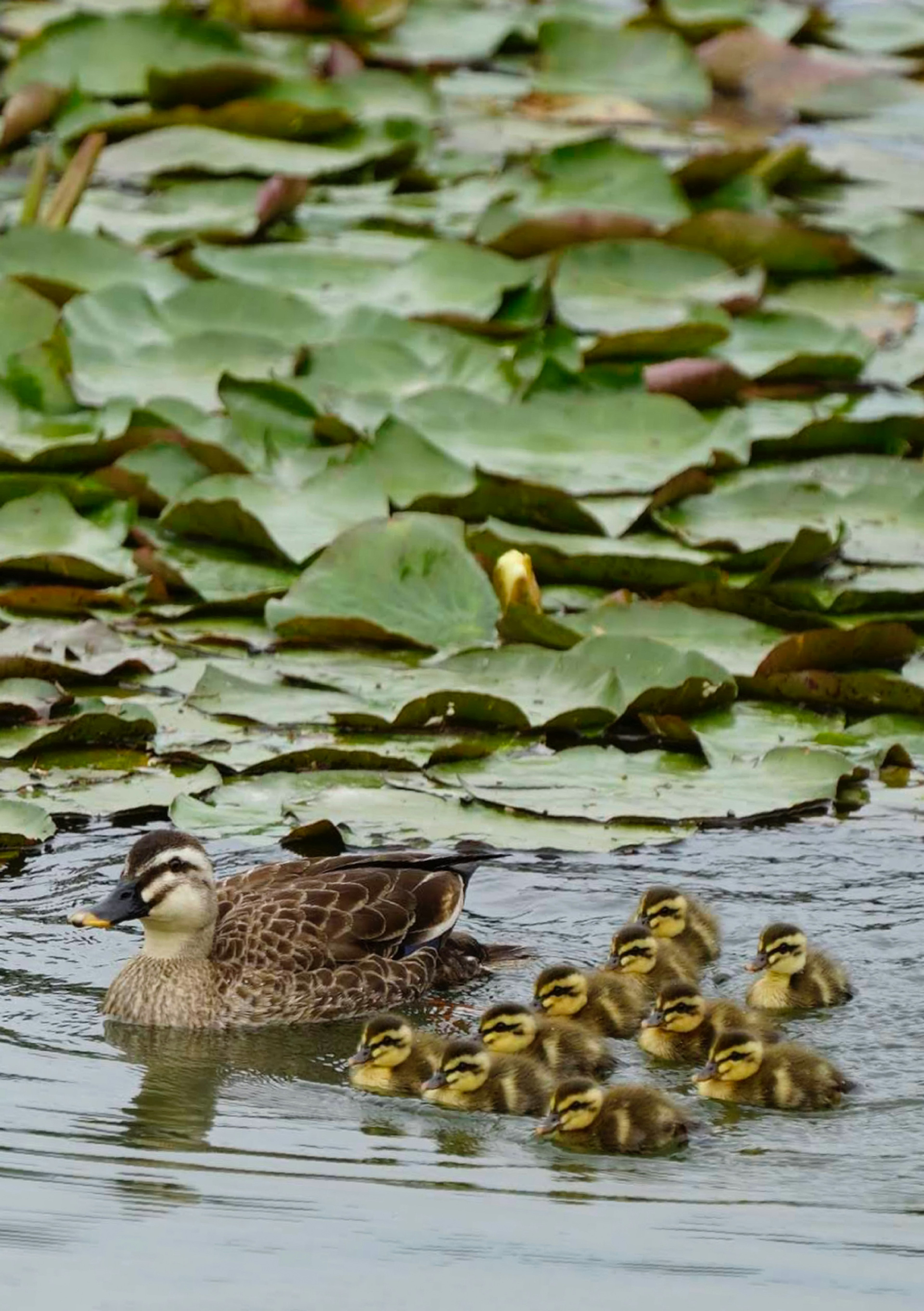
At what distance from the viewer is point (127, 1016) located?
6.78 m

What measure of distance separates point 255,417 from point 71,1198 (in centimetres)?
463

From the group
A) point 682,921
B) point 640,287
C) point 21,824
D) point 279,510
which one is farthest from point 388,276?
point 682,921

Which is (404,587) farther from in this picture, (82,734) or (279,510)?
(82,734)

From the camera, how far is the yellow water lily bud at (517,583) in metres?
8.32

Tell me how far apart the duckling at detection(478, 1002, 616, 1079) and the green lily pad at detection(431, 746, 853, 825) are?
79 centimetres

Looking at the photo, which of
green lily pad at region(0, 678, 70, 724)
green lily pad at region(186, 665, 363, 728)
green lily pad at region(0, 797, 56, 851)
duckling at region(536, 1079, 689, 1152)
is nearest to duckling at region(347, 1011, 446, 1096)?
duckling at region(536, 1079, 689, 1152)

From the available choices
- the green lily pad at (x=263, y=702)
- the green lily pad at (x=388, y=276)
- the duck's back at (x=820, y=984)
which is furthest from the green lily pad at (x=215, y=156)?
the duck's back at (x=820, y=984)

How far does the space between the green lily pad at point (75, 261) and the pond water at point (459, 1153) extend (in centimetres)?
373

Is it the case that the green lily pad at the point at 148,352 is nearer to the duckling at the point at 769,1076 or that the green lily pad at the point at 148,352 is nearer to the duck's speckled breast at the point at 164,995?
the duck's speckled breast at the point at 164,995

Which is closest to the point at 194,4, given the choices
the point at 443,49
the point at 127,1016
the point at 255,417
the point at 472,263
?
the point at 443,49

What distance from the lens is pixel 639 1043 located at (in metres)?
6.88

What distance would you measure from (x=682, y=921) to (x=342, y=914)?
0.89 m

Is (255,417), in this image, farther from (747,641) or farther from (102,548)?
(747,641)

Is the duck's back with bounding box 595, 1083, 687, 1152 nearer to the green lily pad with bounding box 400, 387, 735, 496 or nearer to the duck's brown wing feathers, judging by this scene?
the duck's brown wing feathers
